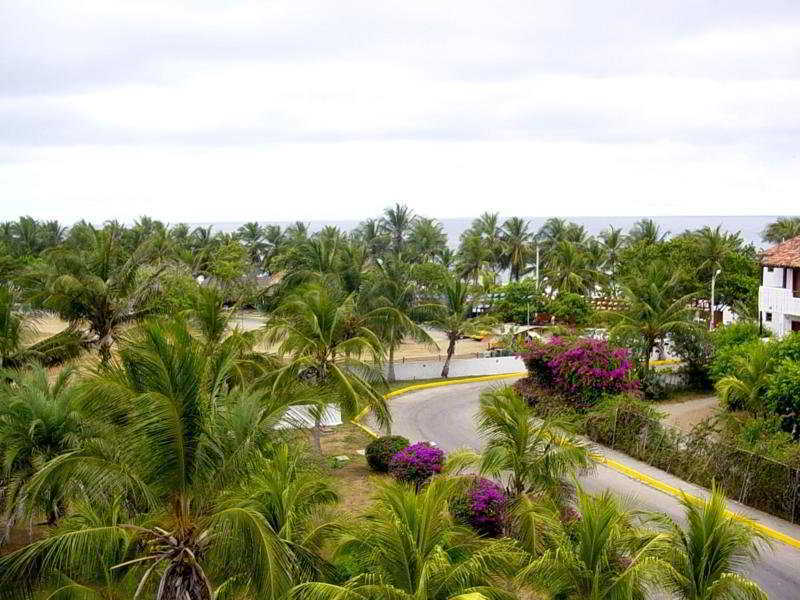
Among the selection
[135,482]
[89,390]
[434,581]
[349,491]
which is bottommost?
[349,491]

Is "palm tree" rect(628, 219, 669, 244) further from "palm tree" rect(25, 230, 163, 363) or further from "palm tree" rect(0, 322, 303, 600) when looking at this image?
"palm tree" rect(0, 322, 303, 600)

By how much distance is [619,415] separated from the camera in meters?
23.2

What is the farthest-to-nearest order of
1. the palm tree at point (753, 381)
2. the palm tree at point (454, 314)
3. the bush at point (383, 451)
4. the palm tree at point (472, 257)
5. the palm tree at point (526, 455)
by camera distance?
the palm tree at point (472, 257) < the palm tree at point (454, 314) < the palm tree at point (753, 381) < the bush at point (383, 451) < the palm tree at point (526, 455)

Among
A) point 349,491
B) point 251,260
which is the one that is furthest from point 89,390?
point 251,260

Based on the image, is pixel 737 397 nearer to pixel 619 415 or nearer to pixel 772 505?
pixel 619 415

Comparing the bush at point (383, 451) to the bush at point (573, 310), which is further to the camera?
the bush at point (573, 310)

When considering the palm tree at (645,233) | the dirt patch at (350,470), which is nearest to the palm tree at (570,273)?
the palm tree at (645,233)

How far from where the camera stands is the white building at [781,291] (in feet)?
93.2

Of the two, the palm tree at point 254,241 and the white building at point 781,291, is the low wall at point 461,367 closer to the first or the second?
the white building at point 781,291

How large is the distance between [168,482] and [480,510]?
24.3 feet

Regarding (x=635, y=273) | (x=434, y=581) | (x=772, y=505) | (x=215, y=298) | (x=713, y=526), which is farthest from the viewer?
(x=635, y=273)

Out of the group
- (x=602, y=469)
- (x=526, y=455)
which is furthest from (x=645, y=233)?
(x=526, y=455)

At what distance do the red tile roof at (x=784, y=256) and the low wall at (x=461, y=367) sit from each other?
12.1 metres

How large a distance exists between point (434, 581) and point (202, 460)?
3.26m
